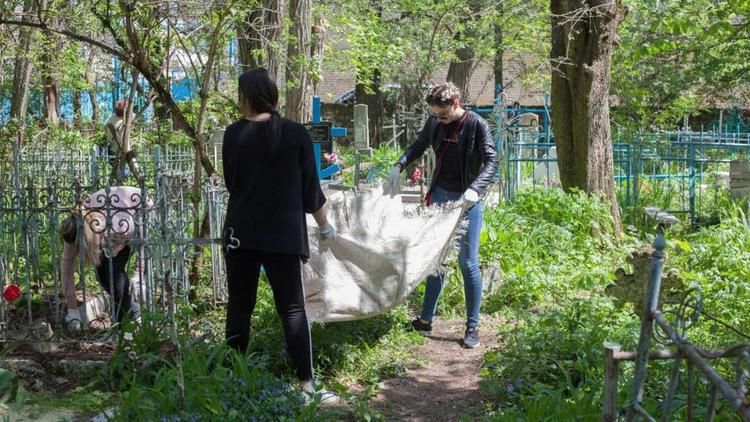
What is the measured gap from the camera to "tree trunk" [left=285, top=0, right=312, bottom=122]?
30.2 feet

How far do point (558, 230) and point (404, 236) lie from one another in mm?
3089

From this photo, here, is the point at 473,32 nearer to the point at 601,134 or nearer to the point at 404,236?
the point at 601,134

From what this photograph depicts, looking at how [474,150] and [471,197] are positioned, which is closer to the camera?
[471,197]

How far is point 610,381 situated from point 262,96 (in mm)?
2283

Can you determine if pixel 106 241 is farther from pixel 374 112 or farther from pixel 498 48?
pixel 374 112

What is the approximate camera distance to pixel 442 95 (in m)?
5.38

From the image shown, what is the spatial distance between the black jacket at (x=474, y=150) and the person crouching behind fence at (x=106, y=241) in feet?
6.11

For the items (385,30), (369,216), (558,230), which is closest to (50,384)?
(369,216)

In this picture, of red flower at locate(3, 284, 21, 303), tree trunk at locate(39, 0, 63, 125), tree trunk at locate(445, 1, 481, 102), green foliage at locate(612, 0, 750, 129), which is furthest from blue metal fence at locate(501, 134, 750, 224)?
tree trunk at locate(445, 1, 481, 102)

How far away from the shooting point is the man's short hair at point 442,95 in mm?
5383

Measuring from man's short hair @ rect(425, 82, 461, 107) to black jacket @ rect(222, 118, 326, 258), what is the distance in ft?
4.62

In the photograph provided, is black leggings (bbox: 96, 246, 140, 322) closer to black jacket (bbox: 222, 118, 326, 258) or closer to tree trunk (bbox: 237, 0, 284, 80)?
black jacket (bbox: 222, 118, 326, 258)

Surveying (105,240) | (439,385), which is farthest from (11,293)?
(439,385)

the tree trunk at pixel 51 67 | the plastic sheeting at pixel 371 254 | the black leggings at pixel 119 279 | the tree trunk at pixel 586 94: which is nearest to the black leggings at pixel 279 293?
the plastic sheeting at pixel 371 254
